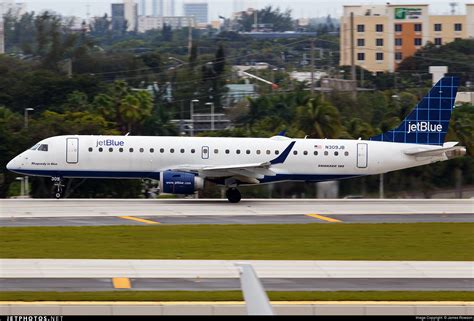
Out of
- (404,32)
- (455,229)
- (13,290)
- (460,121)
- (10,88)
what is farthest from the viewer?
(404,32)

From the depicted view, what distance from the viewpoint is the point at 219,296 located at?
19.1 metres

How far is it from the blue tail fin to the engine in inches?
324

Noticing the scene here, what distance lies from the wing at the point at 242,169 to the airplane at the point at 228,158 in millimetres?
37

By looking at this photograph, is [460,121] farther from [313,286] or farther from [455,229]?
[313,286]

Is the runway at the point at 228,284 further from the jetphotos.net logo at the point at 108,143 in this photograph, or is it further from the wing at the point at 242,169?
the jetphotos.net logo at the point at 108,143

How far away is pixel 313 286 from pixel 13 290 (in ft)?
19.3

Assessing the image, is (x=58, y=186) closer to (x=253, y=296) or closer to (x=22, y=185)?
(x=22, y=185)

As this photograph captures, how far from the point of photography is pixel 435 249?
26.6 meters

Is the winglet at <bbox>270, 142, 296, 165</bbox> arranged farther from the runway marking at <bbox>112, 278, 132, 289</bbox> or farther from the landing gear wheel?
the runway marking at <bbox>112, 278, 132, 289</bbox>

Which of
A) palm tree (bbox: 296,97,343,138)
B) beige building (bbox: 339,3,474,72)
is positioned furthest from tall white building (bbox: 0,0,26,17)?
palm tree (bbox: 296,97,343,138)

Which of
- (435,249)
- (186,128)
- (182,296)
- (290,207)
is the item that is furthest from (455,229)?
(186,128)

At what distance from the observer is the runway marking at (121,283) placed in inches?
797

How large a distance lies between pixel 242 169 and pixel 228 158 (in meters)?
1.33

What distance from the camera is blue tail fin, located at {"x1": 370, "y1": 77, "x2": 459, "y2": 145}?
4134 centimetres
